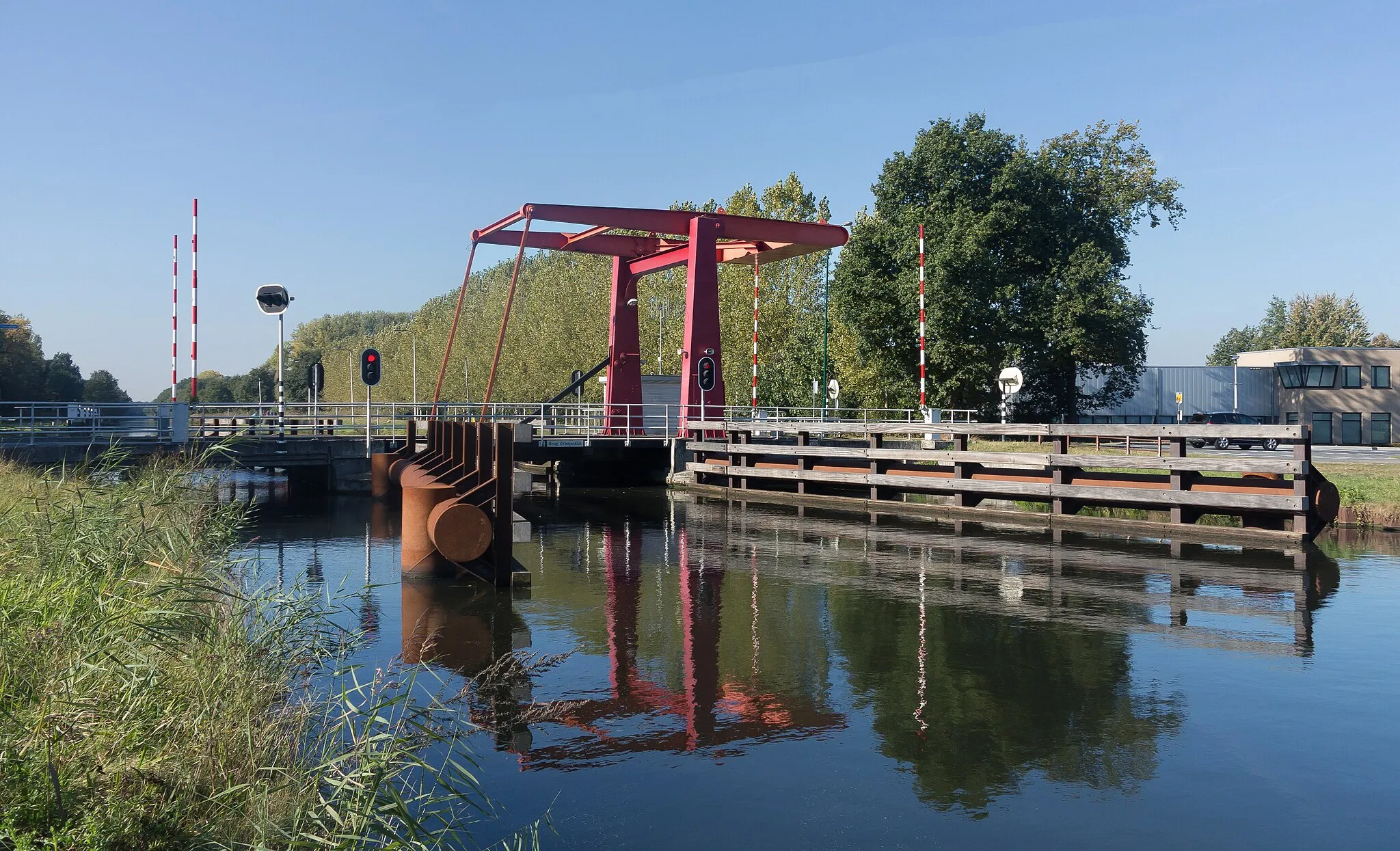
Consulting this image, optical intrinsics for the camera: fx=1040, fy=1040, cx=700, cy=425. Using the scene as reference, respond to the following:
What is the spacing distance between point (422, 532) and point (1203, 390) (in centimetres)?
4405

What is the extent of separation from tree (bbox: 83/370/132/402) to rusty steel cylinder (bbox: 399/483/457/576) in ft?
272

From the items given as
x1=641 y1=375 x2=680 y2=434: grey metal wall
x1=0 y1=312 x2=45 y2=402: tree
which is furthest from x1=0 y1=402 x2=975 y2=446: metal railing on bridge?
x1=0 y1=312 x2=45 y2=402: tree

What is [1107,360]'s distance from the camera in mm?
32250

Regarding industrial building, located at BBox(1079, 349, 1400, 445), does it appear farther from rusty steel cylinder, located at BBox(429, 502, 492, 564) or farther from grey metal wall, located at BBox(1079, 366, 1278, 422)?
rusty steel cylinder, located at BBox(429, 502, 492, 564)

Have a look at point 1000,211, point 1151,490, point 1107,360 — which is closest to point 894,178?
point 1000,211

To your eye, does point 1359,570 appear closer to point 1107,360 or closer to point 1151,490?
point 1151,490

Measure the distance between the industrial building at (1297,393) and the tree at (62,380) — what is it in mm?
60083

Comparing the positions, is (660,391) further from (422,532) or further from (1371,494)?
(422,532)

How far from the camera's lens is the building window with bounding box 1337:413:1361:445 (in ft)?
144

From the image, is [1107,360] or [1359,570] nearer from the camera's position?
[1359,570]

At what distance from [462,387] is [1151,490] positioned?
53.8 metres

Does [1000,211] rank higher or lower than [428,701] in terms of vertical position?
higher

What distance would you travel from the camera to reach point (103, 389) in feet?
304

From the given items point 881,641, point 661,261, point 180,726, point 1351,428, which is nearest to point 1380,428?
point 1351,428
